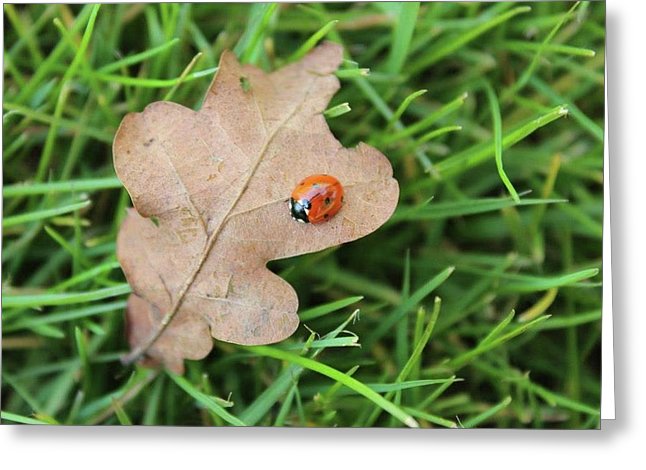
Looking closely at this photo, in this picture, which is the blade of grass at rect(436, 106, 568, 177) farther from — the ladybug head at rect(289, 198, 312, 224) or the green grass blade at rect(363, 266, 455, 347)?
the ladybug head at rect(289, 198, 312, 224)

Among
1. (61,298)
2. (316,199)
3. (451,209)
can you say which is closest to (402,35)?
(451,209)

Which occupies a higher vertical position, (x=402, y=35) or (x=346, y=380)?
(x=402, y=35)

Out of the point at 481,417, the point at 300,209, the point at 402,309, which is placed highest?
the point at 300,209

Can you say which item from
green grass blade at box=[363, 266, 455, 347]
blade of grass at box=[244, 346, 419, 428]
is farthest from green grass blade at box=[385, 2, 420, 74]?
blade of grass at box=[244, 346, 419, 428]

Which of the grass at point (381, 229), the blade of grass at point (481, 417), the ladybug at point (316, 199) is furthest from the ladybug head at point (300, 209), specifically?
the blade of grass at point (481, 417)

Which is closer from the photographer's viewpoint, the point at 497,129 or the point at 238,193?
the point at 238,193

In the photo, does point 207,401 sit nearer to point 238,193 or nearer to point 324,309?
point 324,309
